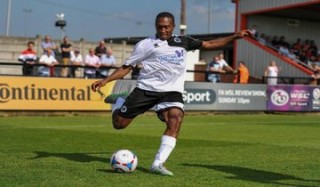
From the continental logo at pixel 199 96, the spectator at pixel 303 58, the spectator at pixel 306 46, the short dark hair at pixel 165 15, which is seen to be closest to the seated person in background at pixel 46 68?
the continental logo at pixel 199 96

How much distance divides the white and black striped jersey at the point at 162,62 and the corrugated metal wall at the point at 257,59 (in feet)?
92.1

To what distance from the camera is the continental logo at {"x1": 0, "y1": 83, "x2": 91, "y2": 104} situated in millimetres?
20688

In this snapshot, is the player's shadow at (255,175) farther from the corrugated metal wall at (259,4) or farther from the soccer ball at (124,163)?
the corrugated metal wall at (259,4)

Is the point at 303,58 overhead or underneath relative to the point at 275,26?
underneath

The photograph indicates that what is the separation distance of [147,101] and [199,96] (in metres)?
16.7

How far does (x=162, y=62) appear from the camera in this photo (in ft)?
27.0

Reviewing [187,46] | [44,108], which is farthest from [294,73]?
[187,46]

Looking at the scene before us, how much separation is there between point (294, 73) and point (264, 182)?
28.9 metres

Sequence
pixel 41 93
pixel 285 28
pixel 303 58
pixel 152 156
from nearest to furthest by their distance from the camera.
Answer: pixel 152 156
pixel 41 93
pixel 303 58
pixel 285 28

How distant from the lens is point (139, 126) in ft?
59.0

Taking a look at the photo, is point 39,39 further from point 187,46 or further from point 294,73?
point 187,46

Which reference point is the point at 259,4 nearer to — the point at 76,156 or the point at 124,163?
the point at 76,156

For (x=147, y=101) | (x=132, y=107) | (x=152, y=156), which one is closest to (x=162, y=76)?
(x=147, y=101)

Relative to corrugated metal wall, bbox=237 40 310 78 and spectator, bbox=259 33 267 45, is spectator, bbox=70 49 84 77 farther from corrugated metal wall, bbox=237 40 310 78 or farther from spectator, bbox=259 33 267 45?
spectator, bbox=259 33 267 45
